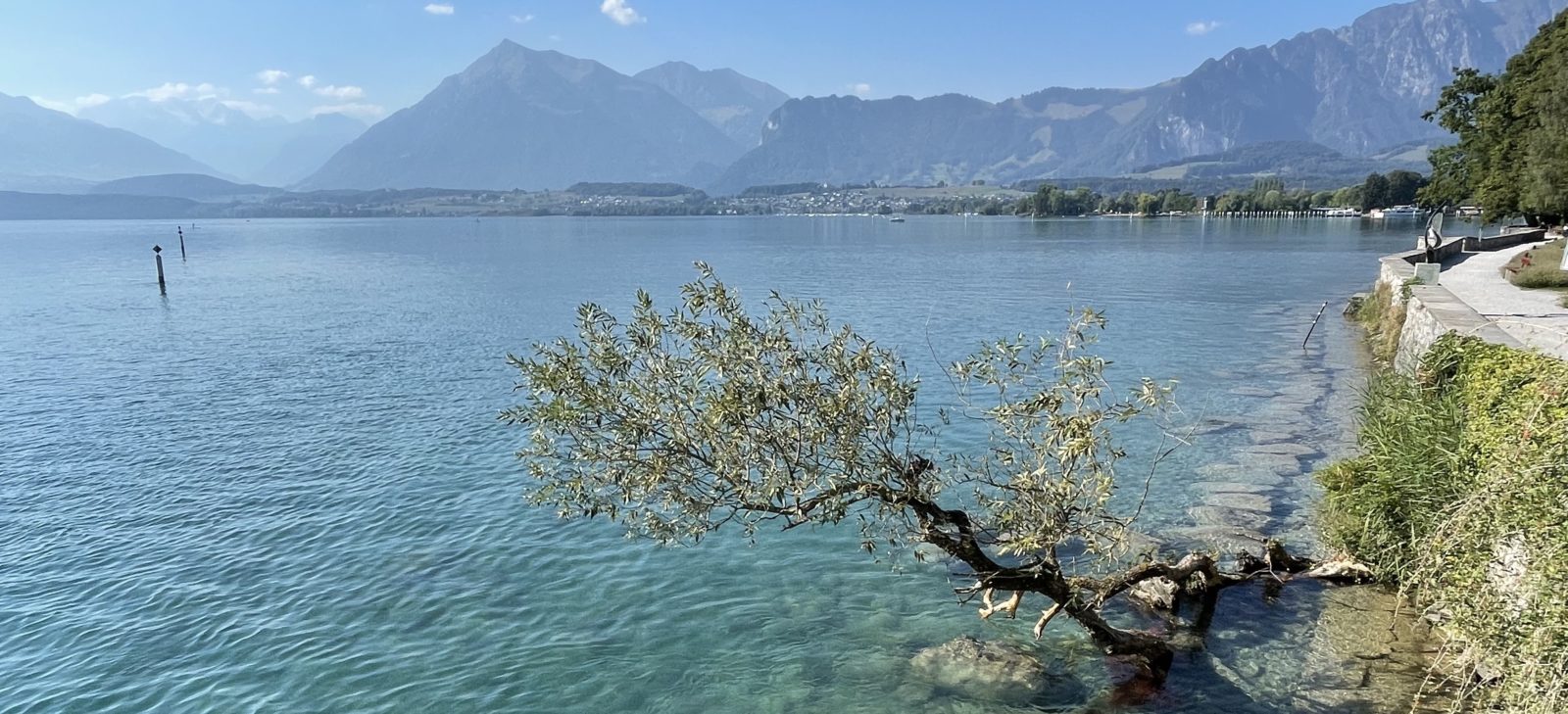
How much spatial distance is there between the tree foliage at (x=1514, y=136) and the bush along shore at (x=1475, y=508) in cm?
5070

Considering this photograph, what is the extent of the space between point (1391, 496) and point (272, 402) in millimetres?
35195

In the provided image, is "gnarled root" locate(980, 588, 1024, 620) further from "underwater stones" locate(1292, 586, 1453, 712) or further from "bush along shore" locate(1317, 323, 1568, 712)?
"bush along shore" locate(1317, 323, 1568, 712)

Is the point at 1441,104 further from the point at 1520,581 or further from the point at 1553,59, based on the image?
the point at 1520,581

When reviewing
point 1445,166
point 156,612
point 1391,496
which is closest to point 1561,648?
point 1391,496

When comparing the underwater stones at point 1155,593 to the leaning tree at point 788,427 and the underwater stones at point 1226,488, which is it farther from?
the underwater stones at point 1226,488

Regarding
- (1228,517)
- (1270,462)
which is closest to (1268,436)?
(1270,462)

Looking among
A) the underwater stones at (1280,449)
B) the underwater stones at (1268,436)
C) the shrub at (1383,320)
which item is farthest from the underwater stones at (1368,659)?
Answer: the shrub at (1383,320)

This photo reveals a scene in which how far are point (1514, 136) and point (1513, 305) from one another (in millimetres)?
50901

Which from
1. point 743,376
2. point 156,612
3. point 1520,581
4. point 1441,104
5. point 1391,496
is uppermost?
point 1441,104

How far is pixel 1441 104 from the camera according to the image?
273 ft

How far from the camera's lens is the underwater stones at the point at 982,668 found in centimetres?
1334

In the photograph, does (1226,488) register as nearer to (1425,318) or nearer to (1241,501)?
(1241,501)

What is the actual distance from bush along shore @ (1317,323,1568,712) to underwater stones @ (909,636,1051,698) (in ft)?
17.0

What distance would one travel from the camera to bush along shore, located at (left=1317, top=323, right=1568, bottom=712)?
8.09 meters
